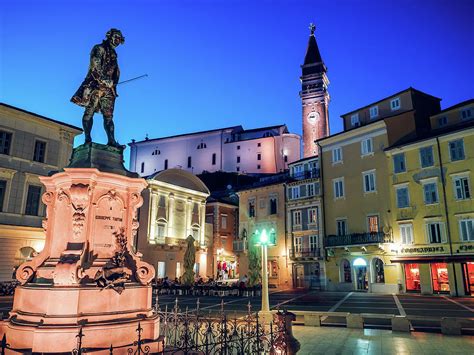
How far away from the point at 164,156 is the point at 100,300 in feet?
284

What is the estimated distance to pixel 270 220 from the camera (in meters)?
44.8

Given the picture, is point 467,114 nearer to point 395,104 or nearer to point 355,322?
point 395,104

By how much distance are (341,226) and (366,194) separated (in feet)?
14.0

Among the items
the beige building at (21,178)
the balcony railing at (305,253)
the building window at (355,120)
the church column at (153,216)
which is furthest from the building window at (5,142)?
the building window at (355,120)

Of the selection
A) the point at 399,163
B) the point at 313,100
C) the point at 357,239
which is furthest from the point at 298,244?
the point at 313,100

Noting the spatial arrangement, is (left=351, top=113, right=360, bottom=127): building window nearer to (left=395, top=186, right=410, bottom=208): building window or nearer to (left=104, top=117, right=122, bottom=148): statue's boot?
(left=395, top=186, right=410, bottom=208): building window

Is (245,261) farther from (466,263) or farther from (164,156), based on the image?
(164,156)

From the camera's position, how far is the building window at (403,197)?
3222cm

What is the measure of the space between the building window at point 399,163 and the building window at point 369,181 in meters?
2.23

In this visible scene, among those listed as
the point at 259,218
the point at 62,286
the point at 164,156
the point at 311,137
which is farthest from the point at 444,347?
the point at 164,156

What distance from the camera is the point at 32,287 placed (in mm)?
7875

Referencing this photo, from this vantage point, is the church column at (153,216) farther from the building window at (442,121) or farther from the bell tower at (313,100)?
the bell tower at (313,100)

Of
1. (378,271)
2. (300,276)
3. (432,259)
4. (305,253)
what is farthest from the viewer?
(300,276)

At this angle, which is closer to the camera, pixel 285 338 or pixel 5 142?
pixel 285 338
